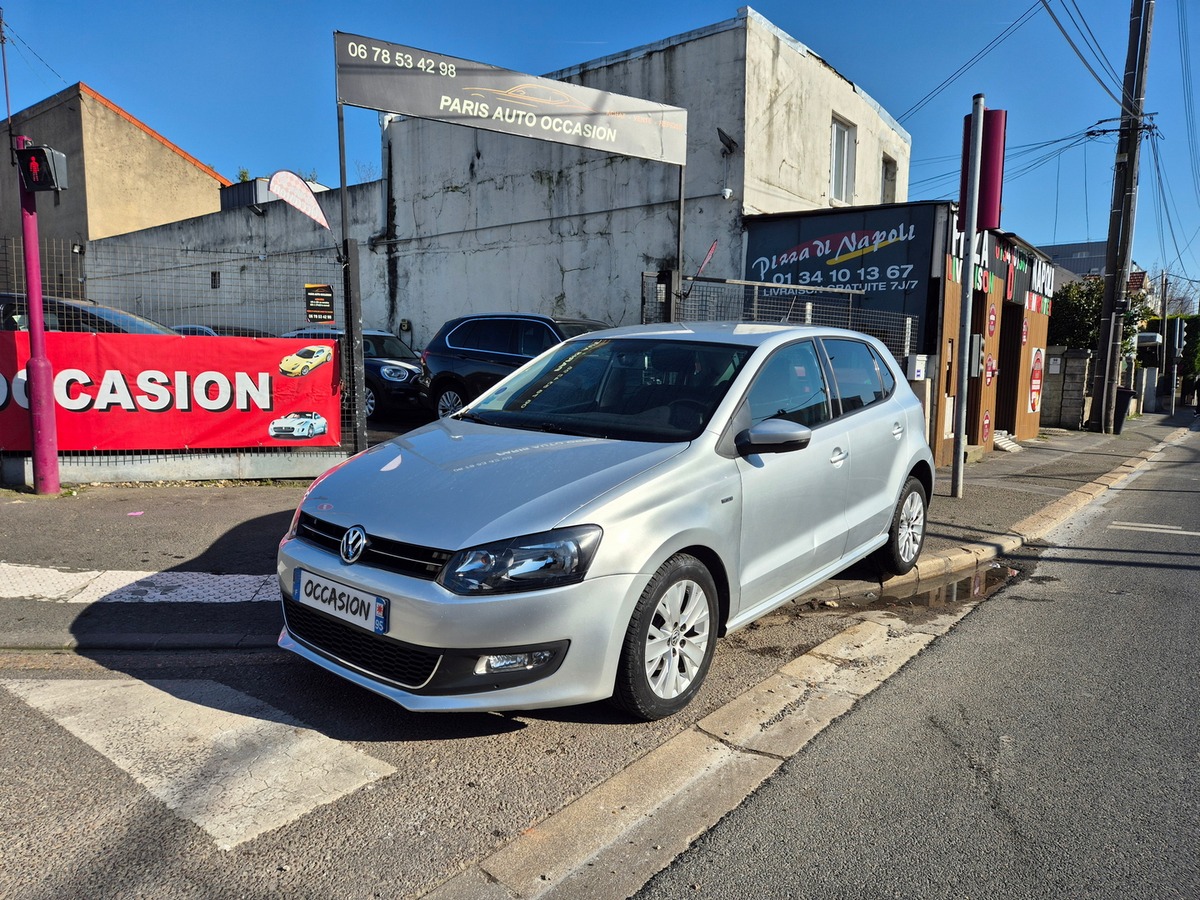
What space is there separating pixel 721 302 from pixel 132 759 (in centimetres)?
948

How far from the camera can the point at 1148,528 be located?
313 inches

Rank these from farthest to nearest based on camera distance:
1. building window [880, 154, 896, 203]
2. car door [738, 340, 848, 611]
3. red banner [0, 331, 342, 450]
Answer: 1. building window [880, 154, 896, 203]
2. red banner [0, 331, 342, 450]
3. car door [738, 340, 848, 611]

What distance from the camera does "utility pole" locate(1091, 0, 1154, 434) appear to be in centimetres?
1781

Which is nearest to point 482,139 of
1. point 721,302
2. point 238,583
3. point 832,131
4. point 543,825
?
point 832,131

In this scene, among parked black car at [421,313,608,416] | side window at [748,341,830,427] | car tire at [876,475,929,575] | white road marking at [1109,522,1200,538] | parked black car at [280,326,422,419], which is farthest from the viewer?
parked black car at [280,326,422,419]

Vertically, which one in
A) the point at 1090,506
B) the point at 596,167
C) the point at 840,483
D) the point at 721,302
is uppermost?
the point at 596,167

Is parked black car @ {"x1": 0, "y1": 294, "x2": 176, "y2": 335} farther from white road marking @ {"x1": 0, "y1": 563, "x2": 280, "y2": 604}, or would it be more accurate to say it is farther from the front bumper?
the front bumper

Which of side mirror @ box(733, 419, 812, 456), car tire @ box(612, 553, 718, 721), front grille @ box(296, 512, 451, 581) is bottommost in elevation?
car tire @ box(612, 553, 718, 721)

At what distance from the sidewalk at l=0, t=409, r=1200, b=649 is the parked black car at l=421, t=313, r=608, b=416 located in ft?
12.8

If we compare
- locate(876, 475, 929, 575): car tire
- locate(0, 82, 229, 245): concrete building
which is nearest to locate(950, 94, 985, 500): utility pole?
locate(876, 475, 929, 575): car tire

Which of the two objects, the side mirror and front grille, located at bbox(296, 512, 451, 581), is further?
the side mirror

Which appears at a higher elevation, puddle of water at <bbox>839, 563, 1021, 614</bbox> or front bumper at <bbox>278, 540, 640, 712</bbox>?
front bumper at <bbox>278, 540, 640, 712</bbox>

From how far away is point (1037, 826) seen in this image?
2754 mm

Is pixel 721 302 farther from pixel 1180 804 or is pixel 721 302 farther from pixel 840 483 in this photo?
pixel 1180 804
